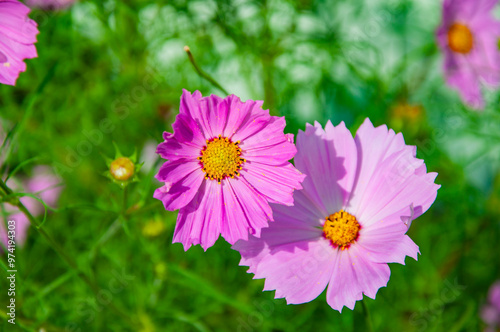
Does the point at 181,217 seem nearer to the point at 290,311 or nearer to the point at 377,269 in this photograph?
the point at 377,269

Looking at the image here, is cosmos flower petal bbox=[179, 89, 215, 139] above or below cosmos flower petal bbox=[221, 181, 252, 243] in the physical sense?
above

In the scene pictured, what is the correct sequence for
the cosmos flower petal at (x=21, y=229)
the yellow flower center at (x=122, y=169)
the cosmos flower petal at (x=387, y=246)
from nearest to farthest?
the cosmos flower petal at (x=387, y=246) < the yellow flower center at (x=122, y=169) < the cosmos flower petal at (x=21, y=229)

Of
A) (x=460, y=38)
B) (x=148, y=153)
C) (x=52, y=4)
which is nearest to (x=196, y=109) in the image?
(x=52, y=4)

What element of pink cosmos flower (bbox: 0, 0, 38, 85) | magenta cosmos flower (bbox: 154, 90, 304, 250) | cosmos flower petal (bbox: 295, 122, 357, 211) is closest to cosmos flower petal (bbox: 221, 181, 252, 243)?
magenta cosmos flower (bbox: 154, 90, 304, 250)

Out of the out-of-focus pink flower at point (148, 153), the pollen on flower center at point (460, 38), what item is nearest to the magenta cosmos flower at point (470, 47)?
the pollen on flower center at point (460, 38)

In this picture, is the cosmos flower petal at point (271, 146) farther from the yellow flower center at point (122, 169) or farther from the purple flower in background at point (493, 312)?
the purple flower in background at point (493, 312)

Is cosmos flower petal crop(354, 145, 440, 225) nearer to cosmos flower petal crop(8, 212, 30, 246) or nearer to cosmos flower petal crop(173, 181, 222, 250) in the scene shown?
cosmos flower petal crop(173, 181, 222, 250)
